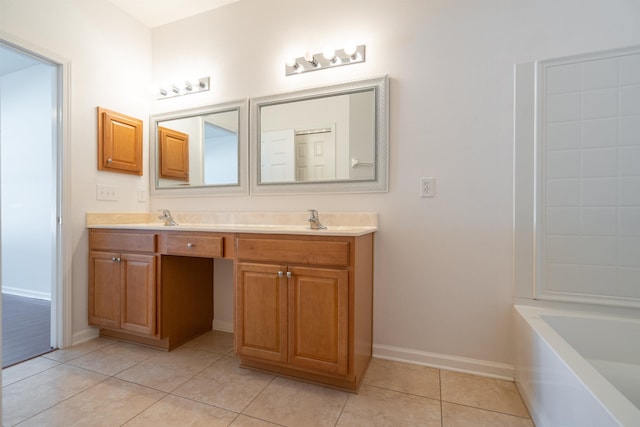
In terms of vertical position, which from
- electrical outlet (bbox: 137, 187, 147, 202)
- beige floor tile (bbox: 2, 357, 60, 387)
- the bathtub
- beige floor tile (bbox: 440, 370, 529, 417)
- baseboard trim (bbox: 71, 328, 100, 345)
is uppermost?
electrical outlet (bbox: 137, 187, 147, 202)

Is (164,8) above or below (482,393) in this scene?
above

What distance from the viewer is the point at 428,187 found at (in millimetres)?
1852

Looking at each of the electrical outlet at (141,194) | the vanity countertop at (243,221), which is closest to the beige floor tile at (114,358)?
the vanity countertop at (243,221)

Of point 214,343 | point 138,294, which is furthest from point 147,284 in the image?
point 214,343

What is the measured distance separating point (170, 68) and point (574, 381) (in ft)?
10.4

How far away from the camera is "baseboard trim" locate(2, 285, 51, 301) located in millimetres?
3160

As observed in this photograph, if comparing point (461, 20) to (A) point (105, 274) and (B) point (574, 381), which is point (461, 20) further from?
(A) point (105, 274)

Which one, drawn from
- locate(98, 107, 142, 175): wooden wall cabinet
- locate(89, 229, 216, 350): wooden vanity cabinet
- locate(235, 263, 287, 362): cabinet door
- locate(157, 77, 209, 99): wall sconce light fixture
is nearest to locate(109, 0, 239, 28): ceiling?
locate(157, 77, 209, 99): wall sconce light fixture

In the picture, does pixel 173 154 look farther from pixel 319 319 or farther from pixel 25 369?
pixel 319 319

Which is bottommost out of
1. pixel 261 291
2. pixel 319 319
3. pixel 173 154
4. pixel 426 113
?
pixel 319 319

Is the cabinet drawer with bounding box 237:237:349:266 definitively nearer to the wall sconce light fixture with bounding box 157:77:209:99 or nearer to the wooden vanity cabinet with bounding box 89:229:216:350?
the wooden vanity cabinet with bounding box 89:229:216:350

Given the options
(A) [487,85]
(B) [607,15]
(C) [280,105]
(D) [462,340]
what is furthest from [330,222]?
(B) [607,15]

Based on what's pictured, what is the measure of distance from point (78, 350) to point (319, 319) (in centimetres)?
168

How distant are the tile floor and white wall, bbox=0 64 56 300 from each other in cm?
187
